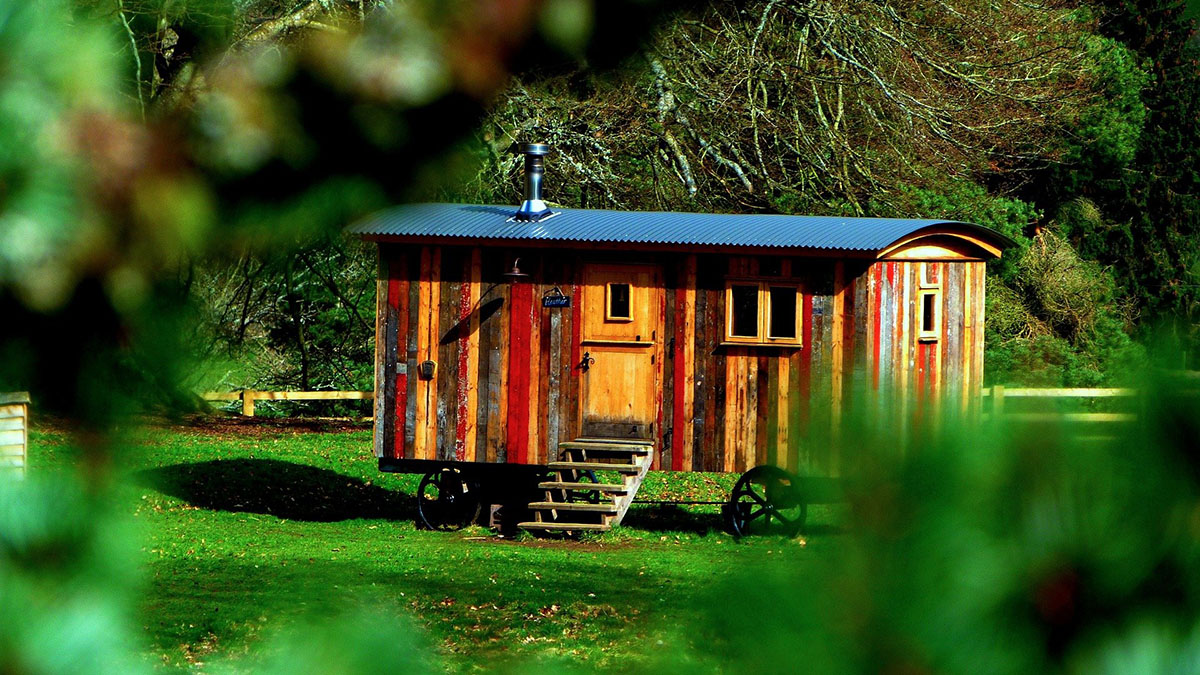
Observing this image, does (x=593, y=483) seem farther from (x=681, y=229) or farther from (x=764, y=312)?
(x=681, y=229)

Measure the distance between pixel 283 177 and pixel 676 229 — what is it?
42.9 feet

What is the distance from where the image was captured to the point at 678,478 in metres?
21.1

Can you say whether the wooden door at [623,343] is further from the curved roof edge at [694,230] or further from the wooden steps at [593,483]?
the curved roof edge at [694,230]

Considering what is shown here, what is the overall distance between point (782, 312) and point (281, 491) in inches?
357

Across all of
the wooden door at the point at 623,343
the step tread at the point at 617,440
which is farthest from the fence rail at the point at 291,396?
the wooden door at the point at 623,343

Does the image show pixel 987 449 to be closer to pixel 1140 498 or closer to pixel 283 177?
pixel 1140 498

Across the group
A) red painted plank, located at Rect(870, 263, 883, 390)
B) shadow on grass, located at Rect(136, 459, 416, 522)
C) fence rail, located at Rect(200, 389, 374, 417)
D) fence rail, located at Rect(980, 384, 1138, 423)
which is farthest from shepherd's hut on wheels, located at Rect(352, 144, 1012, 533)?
fence rail, located at Rect(980, 384, 1138, 423)

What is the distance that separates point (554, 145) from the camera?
17.7 metres

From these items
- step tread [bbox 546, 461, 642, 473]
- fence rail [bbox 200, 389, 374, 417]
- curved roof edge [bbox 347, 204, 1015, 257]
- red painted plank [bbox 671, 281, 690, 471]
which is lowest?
step tread [bbox 546, 461, 642, 473]

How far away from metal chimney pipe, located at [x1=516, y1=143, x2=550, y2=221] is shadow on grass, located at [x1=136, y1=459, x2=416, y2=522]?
5.30 meters

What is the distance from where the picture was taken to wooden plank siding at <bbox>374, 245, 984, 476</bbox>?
13523 mm

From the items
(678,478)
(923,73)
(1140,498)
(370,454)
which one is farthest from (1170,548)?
(370,454)

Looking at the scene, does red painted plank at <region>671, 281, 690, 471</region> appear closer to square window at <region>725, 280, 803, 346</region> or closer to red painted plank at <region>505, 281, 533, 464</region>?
square window at <region>725, 280, 803, 346</region>

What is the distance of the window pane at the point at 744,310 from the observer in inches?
537
